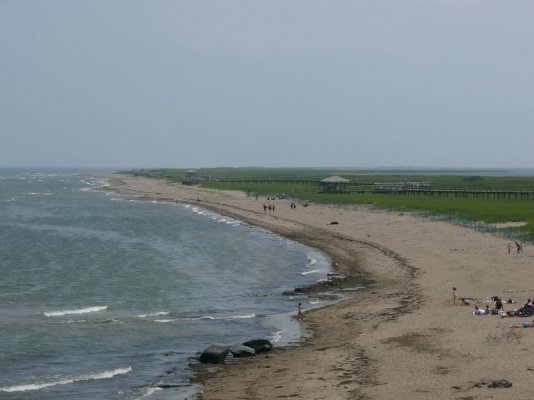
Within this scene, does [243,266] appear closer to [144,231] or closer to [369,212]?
[144,231]

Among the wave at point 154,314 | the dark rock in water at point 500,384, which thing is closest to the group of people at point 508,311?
the dark rock in water at point 500,384

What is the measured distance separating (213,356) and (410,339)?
6459 millimetres

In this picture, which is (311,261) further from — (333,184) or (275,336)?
(333,184)

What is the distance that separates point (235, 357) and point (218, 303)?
9709 mm

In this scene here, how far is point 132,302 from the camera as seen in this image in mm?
32531

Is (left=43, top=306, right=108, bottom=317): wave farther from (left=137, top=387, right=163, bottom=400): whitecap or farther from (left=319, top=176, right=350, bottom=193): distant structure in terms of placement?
(left=319, top=176, right=350, bottom=193): distant structure

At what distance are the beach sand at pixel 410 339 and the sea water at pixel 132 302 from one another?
2.17 m

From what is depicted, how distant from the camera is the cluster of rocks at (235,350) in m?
22.1

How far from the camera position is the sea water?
70.2ft

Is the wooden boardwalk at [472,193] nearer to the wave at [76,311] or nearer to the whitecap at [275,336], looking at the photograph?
the wave at [76,311]

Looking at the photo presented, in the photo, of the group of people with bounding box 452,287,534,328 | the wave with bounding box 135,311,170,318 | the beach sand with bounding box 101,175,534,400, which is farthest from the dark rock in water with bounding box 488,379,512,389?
the wave with bounding box 135,311,170,318

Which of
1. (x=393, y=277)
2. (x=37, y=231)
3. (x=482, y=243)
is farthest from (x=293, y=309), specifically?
(x=37, y=231)

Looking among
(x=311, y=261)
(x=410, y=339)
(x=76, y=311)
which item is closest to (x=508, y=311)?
(x=410, y=339)

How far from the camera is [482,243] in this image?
44.7 metres
